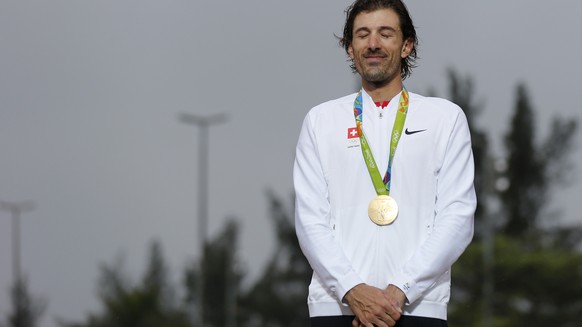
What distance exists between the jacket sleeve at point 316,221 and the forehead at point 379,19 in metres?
0.30

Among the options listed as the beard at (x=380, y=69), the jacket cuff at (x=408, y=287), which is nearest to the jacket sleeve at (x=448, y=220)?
the jacket cuff at (x=408, y=287)

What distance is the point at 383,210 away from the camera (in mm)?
2902

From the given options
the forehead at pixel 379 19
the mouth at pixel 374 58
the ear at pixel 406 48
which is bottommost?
the mouth at pixel 374 58

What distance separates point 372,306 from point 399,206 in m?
0.28

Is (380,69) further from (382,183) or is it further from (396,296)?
(396,296)

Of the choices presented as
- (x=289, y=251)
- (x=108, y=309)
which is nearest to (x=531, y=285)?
(x=289, y=251)

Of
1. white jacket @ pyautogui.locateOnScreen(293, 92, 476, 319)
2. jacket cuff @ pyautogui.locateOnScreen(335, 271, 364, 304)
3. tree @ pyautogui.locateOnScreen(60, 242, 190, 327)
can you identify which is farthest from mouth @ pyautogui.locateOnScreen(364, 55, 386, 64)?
tree @ pyautogui.locateOnScreen(60, 242, 190, 327)

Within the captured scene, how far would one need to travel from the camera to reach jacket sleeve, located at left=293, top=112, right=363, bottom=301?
288cm

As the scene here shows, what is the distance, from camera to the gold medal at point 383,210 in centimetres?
290

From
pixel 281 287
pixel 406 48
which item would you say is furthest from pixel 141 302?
pixel 406 48

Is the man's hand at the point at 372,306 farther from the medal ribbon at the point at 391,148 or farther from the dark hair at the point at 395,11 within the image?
the dark hair at the point at 395,11

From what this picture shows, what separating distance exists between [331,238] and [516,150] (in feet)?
37.2

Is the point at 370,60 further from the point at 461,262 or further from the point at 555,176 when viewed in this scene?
the point at 461,262

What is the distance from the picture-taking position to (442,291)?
2.95m
